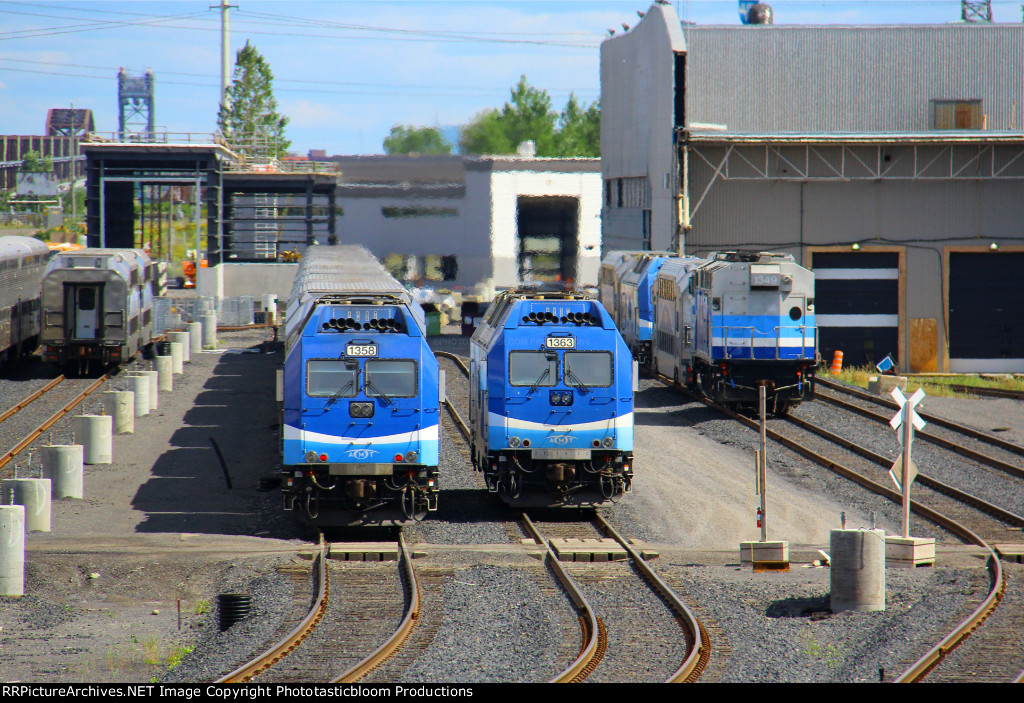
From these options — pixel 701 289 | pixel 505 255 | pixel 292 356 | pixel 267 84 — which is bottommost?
pixel 292 356

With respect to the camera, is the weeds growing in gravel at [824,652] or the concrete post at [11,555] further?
the concrete post at [11,555]

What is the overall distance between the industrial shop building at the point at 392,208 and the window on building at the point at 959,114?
19.5 meters

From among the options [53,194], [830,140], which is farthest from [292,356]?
[53,194]

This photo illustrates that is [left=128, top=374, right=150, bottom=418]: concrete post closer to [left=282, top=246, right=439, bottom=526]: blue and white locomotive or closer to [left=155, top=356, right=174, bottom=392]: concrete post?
[left=155, top=356, right=174, bottom=392]: concrete post

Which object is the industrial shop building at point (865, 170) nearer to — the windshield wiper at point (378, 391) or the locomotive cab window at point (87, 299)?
the locomotive cab window at point (87, 299)

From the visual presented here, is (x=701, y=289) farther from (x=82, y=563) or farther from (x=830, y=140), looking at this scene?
(x=82, y=563)

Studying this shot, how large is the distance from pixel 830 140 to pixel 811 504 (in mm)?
23770

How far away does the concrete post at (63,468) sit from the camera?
19500 mm

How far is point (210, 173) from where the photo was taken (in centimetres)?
5972

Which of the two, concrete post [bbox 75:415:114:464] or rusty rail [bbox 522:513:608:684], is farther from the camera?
concrete post [bbox 75:415:114:464]

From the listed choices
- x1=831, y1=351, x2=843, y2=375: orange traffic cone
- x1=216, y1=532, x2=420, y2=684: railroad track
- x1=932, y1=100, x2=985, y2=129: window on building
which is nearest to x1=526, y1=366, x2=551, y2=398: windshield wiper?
x1=216, y1=532, x2=420, y2=684: railroad track

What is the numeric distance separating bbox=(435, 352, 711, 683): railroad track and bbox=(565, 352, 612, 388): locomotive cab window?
2.32 metres

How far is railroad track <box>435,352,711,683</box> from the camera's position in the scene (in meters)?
11.0

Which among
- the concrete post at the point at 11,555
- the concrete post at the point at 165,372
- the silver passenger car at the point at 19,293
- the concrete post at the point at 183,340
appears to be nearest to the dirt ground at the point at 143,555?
the concrete post at the point at 11,555
